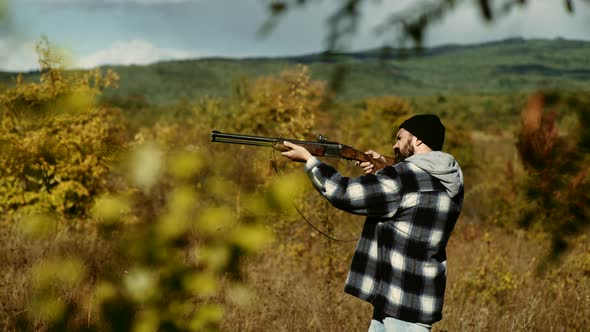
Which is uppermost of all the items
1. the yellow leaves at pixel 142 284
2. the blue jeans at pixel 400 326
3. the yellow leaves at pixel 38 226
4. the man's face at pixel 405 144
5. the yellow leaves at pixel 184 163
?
the man's face at pixel 405 144

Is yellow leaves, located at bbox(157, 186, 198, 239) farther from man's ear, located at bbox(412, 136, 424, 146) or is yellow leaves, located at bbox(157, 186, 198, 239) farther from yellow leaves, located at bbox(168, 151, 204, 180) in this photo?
man's ear, located at bbox(412, 136, 424, 146)

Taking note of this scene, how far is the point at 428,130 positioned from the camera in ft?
7.40

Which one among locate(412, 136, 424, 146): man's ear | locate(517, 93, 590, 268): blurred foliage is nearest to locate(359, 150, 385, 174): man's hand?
locate(412, 136, 424, 146): man's ear

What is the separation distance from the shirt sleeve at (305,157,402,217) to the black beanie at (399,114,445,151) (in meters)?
0.24

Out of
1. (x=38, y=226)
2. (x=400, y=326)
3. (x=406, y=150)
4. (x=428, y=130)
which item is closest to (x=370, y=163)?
(x=406, y=150)

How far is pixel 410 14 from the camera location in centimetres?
134

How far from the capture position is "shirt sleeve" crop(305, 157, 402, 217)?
2.05 meters

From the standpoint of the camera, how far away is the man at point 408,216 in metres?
2.08

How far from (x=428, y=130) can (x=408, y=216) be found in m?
0.39

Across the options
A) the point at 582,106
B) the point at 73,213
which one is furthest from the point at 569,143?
the point at 73,213

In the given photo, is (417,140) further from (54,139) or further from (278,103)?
(278,103)

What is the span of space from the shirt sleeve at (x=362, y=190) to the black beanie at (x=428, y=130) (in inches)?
9.5

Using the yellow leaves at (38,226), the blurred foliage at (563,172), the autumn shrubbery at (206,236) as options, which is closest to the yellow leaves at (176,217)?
the autumn shrubbery at (206,236)

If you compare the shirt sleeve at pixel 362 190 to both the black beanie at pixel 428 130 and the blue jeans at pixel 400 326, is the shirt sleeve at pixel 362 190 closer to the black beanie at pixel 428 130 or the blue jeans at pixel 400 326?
the black beanie at pixel 428 130
